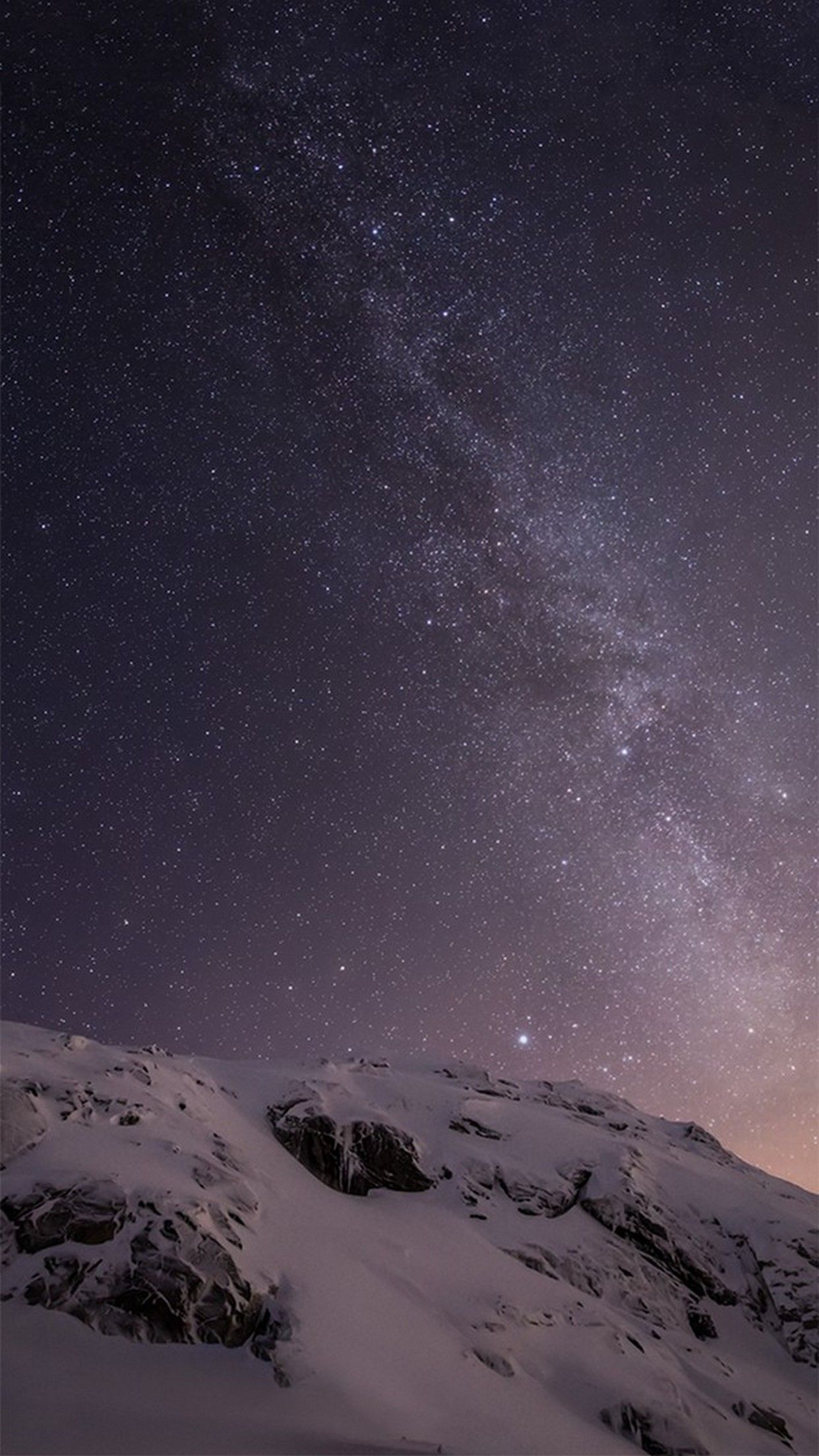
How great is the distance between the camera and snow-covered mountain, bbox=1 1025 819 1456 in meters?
13.6

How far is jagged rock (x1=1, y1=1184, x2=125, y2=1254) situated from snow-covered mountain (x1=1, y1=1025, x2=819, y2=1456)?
5 centimetres

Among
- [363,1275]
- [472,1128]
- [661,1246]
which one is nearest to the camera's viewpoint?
[363,1275]

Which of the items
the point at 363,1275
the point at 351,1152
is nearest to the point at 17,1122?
the point at 363,1275

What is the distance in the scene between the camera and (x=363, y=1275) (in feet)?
63.9

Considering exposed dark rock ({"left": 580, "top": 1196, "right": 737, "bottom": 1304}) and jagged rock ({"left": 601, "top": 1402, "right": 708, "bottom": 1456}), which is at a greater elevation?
exposed dark rock ({"left": 580, "top": 1196, "right": 737, "bottom": 1304})

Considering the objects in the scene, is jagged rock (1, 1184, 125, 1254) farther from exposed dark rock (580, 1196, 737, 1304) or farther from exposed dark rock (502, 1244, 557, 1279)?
exposed dark rock (580, 1196, 737, 1304)

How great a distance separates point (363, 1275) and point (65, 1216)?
7824mm

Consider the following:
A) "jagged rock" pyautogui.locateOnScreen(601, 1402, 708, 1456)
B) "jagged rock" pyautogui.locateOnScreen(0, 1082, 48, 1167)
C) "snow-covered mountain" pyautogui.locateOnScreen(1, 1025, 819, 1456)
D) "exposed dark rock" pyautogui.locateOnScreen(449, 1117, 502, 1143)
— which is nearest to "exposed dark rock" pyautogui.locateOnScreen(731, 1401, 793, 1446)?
"snow-covered mountain" pyautogui.locateOnScreen(1, 1025, 819, 1456)

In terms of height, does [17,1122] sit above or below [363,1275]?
above

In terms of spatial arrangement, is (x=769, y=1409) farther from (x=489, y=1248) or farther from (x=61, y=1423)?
(x=61, y=1423)

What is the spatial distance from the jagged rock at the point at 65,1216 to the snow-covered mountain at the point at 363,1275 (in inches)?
1.9

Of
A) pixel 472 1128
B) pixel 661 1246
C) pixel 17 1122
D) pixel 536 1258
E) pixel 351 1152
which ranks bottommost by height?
pixel 17 1122

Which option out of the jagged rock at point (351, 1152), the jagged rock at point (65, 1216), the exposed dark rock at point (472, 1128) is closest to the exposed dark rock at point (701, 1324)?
the exposed dark rock at point (472, 1128)

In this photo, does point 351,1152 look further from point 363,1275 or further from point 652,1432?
→ point 652,1432
